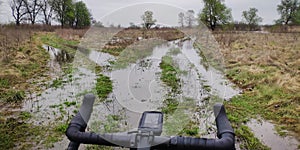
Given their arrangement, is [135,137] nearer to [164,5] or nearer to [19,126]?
[164,5]

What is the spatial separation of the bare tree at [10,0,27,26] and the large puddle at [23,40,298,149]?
3818 cm

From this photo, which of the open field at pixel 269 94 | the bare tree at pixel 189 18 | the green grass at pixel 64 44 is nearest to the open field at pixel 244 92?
the open field at pixel 269 94

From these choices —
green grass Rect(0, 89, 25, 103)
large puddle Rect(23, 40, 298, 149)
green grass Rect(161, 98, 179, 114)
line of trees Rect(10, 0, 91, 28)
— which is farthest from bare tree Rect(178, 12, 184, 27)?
line of trees Rect(10, 0, 91, 28)

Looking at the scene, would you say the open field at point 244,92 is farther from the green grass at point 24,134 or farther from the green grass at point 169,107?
the green grass at point 169,107

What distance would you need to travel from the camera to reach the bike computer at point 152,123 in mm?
1474

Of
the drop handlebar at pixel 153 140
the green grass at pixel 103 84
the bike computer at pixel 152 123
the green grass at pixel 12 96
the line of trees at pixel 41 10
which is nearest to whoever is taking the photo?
the drop handlebar at pixel 153 140

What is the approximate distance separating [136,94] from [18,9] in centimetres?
4561

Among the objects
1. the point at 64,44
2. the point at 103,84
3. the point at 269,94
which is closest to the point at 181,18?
the point at 103,84

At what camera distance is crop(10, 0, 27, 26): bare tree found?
128 feet

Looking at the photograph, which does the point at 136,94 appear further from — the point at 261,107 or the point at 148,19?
the point at 261,107

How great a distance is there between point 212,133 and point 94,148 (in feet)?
7.40

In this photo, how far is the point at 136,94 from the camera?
2.31 metres

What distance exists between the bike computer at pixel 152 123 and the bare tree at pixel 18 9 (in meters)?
44.4

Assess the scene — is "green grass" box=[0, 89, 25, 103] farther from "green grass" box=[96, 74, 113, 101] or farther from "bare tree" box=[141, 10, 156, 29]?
"bare tree" box=[141, 10, 156, 29]
